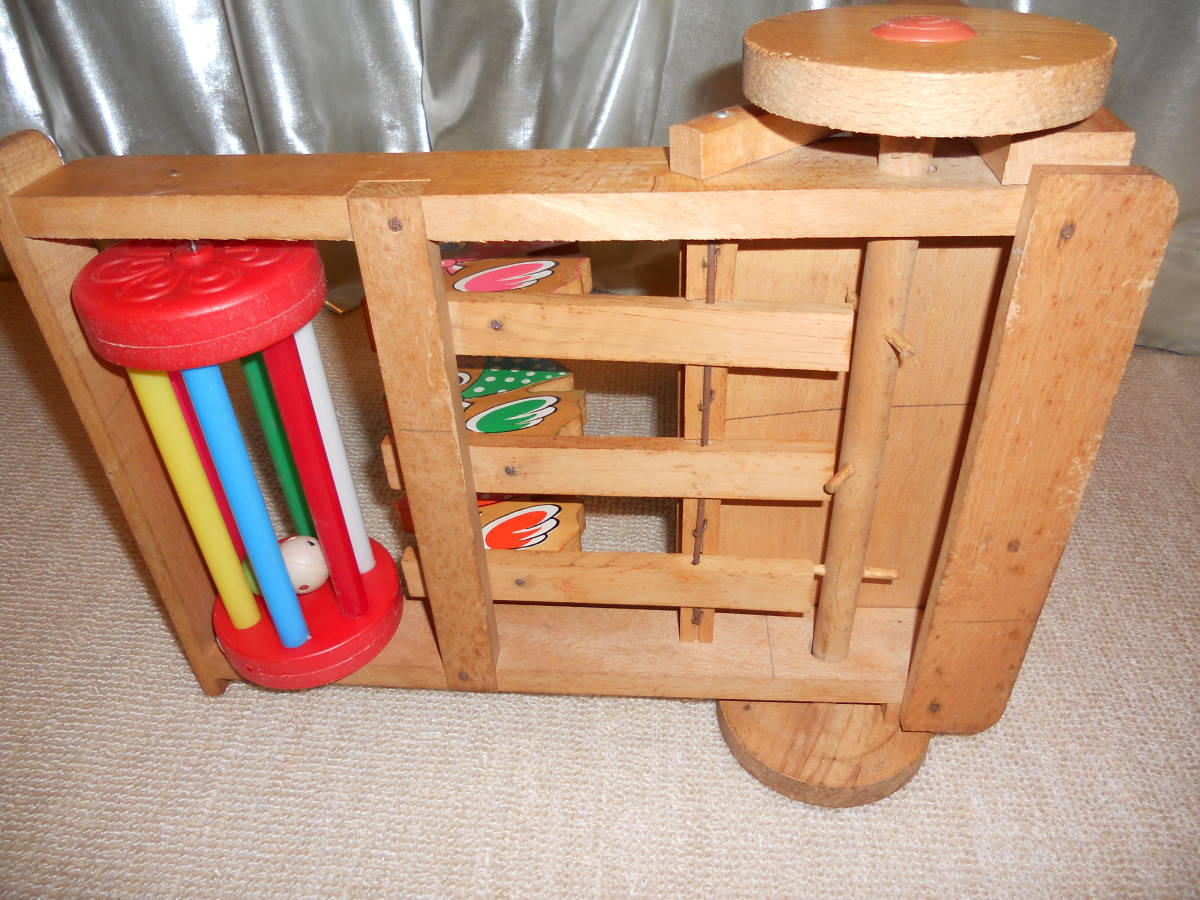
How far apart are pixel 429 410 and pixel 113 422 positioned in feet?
1.02

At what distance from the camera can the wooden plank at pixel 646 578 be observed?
34.1 inches

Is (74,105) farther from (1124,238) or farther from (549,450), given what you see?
(1124,238)

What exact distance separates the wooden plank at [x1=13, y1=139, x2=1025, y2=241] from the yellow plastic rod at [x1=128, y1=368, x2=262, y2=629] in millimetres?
130

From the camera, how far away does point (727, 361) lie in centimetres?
74

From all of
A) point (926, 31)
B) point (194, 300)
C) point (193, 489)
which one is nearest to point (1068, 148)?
point (926, 31)

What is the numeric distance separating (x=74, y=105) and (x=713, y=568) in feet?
4.47

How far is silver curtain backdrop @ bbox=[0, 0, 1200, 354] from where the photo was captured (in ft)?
4.53

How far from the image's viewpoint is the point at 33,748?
0.97m

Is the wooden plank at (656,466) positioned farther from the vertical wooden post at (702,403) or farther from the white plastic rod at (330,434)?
the white plastic rod at (330,434)

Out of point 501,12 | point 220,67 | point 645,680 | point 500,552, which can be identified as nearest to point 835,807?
point 645,680

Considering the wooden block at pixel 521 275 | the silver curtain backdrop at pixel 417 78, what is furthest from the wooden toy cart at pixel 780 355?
the silver curtain backdrop at pixel 417 78

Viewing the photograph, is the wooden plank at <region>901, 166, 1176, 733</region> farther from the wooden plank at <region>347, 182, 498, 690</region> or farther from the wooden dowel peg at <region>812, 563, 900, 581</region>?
the wooden plank at <region>347, 182, 498, 690</region>

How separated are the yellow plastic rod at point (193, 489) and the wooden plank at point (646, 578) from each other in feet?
0.56

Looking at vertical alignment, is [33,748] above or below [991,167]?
below
